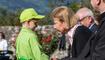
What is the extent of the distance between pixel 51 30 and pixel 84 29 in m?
7.98

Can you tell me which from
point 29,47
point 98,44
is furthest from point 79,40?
point 29,47

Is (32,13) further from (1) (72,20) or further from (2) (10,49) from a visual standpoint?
(2) (10,49)

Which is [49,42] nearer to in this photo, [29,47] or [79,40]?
[29,47]

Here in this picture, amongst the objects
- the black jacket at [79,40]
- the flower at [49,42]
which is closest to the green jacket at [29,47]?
the black jacket at [79,40]

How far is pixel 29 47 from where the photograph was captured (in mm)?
3393

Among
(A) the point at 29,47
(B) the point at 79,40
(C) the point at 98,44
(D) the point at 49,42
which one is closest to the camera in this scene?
(C) the point at 98,44

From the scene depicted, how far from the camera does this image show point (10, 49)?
10.9 metres

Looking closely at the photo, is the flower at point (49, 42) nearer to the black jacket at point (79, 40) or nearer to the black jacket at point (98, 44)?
the black jacket at point (79, 40)

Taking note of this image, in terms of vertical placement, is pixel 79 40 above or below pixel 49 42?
above

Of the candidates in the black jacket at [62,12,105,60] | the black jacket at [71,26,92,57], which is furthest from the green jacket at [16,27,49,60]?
the black jacket at [62,12,105,60]

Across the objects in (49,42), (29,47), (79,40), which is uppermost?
(79,40)

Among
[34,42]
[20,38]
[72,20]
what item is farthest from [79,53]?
[20,38]

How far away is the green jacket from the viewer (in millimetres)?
3326

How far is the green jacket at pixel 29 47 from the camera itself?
3326mm
